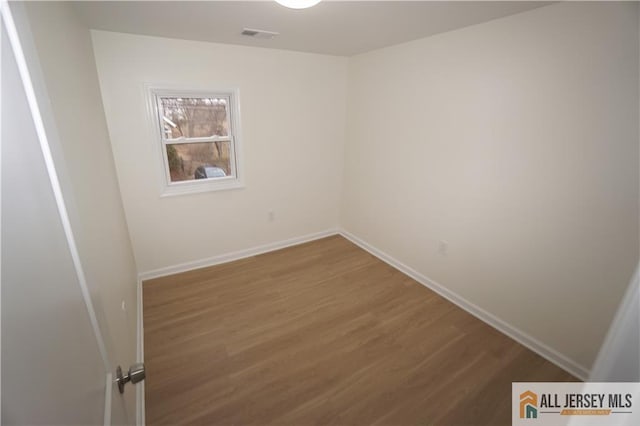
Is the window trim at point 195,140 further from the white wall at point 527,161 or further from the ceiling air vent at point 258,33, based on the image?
the white wall at point 527,161

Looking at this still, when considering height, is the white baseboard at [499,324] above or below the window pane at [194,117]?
below

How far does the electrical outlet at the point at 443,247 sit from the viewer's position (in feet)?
8.45

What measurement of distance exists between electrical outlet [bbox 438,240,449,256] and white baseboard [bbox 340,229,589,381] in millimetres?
324

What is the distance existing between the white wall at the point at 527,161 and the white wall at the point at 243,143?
2.79 feet

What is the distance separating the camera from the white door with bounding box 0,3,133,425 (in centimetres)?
33

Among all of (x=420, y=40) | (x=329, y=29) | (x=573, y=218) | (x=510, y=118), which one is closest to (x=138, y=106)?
(x=329, y=29)

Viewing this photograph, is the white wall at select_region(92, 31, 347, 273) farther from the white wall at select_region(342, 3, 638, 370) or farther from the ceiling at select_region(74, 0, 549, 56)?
the white wall at select_region(342, 3, 638, 370)

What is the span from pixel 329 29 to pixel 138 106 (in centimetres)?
173

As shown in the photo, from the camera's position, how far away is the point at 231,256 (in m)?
3.23

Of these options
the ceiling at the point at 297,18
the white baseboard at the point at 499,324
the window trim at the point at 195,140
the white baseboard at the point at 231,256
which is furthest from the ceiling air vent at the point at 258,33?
the white baseboard at the point at 499,324

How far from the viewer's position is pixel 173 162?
2.76 m

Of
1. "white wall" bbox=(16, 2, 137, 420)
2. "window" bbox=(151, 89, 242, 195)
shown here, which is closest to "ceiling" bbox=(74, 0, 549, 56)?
"white wall" bbox=(16, 2, 137, 420)

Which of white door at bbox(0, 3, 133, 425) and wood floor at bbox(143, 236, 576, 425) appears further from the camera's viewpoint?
wood floor at bbox(143, 236, 576, 425)

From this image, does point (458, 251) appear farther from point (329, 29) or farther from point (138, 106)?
point (138, 106)
